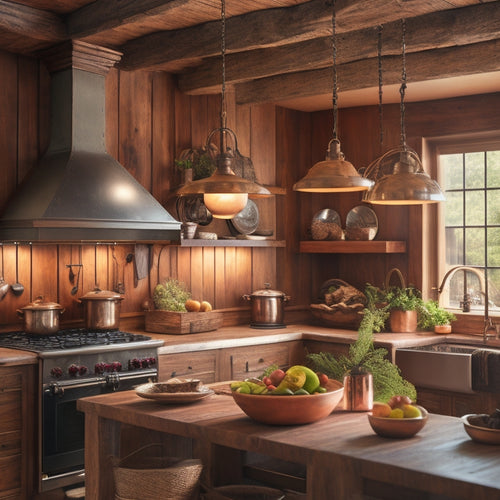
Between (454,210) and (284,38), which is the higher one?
(284,38)

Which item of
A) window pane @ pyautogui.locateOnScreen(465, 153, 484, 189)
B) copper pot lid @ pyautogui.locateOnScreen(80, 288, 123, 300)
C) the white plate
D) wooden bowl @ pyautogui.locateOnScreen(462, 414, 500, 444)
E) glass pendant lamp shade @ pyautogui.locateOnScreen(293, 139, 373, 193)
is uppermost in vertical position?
window pane @ pyautogui.locateOnScreen(465, 153, 484, 189)

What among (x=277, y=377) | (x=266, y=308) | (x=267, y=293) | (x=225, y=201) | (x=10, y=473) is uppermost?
(x=225, y=201)

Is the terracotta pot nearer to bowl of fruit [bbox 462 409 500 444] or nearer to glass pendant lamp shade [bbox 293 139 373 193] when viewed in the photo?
glass pendant lamp shade [bbox 293 139 373 193]

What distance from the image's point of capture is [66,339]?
4.66 metres

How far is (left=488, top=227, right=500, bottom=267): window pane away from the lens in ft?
19.3

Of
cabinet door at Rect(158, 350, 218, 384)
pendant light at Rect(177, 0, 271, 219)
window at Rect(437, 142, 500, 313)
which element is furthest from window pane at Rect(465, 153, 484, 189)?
pendant light at Rect(177, 0, 271, 219)

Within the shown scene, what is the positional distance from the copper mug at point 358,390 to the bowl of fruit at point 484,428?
1.72ft

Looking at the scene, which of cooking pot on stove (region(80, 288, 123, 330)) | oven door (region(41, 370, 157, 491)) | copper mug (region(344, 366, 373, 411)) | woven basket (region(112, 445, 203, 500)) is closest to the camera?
woven basket (region(112, 445, 203, 500))

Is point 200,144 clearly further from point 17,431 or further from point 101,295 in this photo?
point 17,431

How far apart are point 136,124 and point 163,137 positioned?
0.27 meters

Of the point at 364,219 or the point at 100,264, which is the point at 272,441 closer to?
the point at 100,264

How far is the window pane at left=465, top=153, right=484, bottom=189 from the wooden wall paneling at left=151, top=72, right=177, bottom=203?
2.24 meters

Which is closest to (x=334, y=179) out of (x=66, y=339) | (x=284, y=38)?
(x=284, y=38)

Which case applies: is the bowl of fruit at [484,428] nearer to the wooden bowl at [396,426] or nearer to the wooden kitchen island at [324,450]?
the wooden kitchen island at [324,450]
